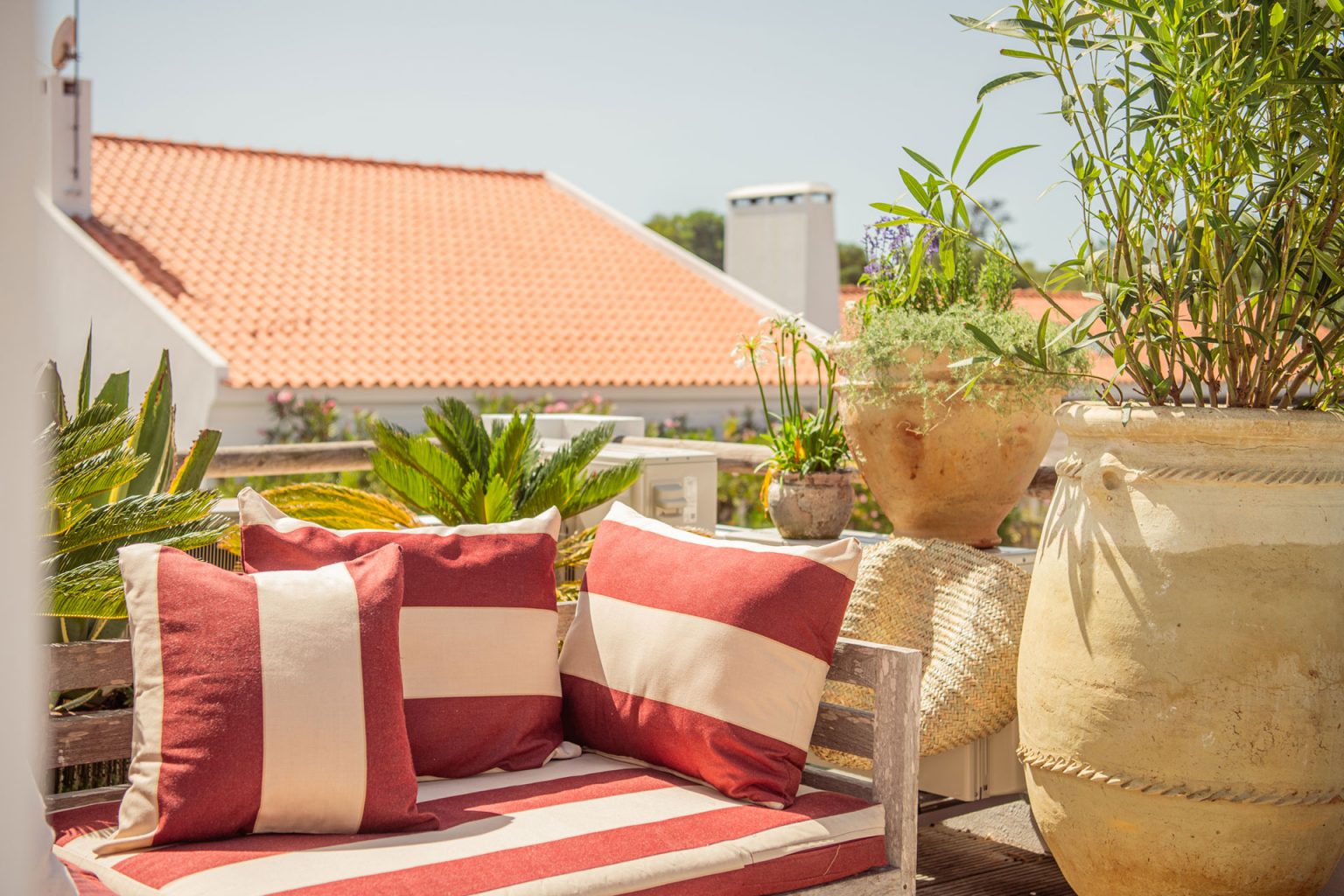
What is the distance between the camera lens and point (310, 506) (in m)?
3.19

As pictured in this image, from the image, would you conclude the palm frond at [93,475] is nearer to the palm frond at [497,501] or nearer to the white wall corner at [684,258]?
the palm frond at [497,501]

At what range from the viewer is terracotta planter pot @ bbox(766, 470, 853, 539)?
3295mm

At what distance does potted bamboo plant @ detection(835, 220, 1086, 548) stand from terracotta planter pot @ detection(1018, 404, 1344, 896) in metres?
0.63

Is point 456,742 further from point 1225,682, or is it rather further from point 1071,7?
point 1071,7

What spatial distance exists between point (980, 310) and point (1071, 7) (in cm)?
80

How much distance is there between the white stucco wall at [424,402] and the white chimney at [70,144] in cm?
307

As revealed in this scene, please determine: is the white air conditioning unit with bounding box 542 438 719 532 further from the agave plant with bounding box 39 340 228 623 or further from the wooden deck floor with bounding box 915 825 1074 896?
the agave plant with bounding box 39 340 228 623

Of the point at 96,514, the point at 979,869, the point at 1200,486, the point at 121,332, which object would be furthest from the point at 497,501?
the point at 121,332

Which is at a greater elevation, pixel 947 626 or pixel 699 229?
pixel 699 229

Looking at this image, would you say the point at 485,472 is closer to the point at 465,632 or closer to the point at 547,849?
the point at 465,632

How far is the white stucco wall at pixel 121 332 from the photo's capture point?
36.3ft

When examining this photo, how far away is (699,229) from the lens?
36562 mm

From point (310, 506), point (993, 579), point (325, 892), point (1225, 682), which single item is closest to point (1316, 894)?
point (1225, 682)

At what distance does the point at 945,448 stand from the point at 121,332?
10.5m
